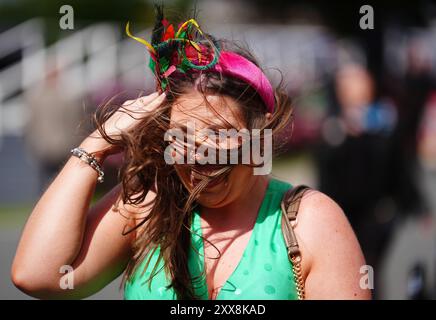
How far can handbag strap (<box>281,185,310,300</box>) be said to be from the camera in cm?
195

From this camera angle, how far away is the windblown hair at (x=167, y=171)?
6.69ft

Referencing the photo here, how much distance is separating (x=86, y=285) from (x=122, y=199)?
29cm

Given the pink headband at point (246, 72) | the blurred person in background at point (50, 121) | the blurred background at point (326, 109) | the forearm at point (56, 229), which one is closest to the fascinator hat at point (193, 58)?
the pink headband at point (246, 72)

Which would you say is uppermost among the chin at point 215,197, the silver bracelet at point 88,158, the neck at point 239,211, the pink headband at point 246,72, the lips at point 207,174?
the pink headband at point 246,72

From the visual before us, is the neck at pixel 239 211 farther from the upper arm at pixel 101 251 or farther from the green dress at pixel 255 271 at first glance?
the upper arm at pixel 101 251

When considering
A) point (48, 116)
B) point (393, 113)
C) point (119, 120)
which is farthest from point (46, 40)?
point (119, 120)

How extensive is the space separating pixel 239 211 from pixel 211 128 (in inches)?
12.0

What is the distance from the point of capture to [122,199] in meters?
2.14

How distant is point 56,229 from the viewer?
6.75 feet

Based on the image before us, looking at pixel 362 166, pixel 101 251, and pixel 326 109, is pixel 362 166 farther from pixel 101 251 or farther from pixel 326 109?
pixel 101 251

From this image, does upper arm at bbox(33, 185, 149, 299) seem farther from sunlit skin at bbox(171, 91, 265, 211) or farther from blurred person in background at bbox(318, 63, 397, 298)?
blurred person in background at bbox(318, 63, 397, 298)

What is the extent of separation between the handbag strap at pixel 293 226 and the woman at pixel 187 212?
0.06ft

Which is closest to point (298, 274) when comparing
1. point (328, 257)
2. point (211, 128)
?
point (328, 257)
